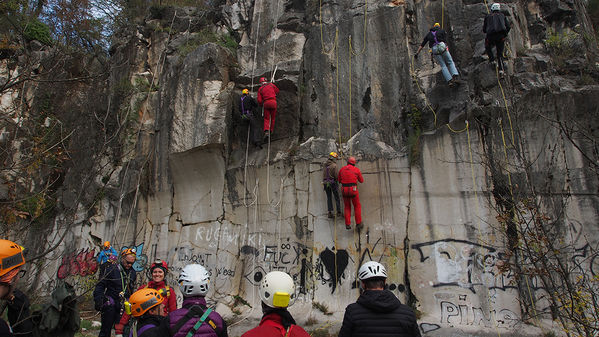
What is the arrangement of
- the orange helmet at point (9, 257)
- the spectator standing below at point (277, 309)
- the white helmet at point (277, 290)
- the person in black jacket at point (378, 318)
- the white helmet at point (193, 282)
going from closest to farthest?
the orange helmet at point (9, 257) → the spectator standing below at point (277, 309) → the white helmet at point (277, 290) → the person in black jacket at point (378, 318) → the white helmet at point (193, 282)

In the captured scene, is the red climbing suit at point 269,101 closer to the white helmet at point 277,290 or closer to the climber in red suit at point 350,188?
the climber in red suit at point 350,188

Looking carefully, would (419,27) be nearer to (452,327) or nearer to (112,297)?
(452,327)

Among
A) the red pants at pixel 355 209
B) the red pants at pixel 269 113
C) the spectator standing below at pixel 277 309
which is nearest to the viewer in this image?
the spectator standing below at pixel 277 309

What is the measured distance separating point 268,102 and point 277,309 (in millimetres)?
7569

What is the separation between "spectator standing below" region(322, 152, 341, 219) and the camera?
Answer: 28.1 feet

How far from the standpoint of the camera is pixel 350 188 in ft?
26.7

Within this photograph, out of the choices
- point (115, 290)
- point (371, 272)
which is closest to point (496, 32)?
point (371, 272)

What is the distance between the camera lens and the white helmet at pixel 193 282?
3.25 metres

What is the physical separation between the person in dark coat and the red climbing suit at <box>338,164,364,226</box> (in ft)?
9.91

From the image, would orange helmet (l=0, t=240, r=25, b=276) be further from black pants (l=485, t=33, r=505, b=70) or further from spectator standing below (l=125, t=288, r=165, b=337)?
black pants (l=485, t=33, r=505, b=70)

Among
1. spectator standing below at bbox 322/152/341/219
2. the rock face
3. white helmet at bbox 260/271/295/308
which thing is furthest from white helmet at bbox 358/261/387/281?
spectator standing below at bbox 322/152/341/219

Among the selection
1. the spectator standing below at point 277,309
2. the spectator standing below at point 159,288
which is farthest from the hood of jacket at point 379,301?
the spectator standing below at point 159,288

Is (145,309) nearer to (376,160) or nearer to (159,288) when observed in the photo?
(159,288)

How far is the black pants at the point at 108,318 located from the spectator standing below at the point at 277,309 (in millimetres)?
4493
